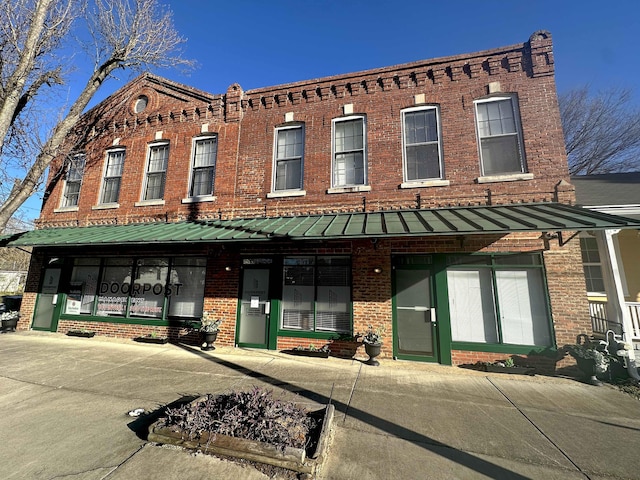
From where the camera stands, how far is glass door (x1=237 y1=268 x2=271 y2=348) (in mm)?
8508

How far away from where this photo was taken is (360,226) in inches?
278

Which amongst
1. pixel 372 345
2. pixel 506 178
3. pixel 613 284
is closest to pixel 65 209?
pixel 372 345

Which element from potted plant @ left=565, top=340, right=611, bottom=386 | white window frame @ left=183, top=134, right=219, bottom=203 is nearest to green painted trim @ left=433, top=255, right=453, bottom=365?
potted plant @ left=565, top=340, right=611, bottom=386

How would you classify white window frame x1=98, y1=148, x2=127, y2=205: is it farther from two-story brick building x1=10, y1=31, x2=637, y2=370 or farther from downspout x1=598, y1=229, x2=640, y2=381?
downspout x1=598, y1=229, x2=640, y2=381

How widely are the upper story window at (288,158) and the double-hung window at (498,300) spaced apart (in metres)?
5.43

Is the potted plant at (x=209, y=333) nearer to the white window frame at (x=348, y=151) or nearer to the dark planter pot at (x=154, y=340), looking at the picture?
the dark planter pot at (x=154, y=340)

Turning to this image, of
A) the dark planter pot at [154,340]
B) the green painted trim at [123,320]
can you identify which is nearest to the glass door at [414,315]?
the green painted trim at [123,320]

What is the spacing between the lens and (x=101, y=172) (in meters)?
11.4

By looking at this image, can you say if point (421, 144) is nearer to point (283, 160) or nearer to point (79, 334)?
point (283, 160)

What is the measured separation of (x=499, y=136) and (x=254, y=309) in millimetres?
8855

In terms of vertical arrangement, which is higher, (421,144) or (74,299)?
(421,144)

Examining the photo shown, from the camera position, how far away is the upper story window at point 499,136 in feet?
26.3

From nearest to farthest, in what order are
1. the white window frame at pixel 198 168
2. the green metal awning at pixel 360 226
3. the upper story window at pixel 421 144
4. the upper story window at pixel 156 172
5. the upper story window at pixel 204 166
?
the green metal awning at pixel 360 226, the upper story window at pixel 421 144, the white window frame at pixel 198 168, the upper story window at pixel 204 166, the upper story window at pixel 156 172

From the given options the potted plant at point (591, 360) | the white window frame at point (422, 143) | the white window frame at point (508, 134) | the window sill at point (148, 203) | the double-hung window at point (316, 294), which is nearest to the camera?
the potted plant at point (591, 360)
